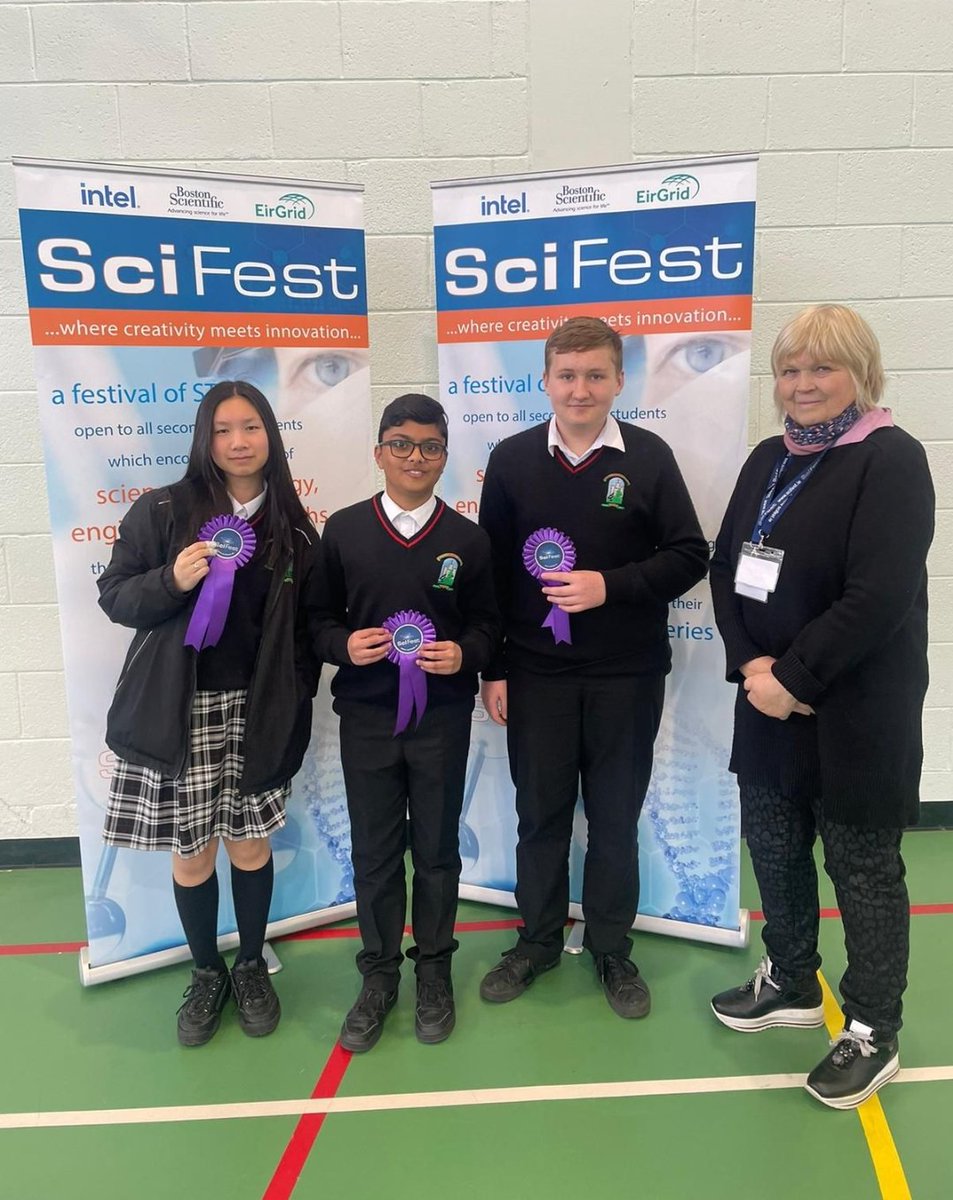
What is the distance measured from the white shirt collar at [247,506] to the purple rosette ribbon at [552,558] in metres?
0.64

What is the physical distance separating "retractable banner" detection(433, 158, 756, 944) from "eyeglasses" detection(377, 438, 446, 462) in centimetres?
44

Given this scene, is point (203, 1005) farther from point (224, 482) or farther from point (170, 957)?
point (224, 482)

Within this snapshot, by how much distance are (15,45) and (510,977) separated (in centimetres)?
314

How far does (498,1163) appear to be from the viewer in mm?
1689

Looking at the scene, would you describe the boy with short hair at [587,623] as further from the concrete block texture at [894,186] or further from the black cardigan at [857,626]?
the concrete block texture at [894,186]

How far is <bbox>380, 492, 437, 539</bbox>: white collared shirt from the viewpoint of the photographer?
1.91 meters

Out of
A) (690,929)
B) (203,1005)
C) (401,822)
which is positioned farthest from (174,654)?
(690,929)

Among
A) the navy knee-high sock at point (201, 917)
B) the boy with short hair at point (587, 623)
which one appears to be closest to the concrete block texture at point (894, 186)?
the boy with short hair at point (587, 623)

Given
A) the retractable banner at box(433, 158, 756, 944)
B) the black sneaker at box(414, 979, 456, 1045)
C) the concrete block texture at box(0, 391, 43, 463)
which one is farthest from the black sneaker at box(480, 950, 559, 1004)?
the concrete block texture at box(0, 391, 43, 463)

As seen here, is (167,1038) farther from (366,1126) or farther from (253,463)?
(253,463)

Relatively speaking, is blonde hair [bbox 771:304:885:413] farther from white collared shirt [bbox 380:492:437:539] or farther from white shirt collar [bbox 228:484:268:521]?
white shirt collar [bbox 228:484:268:521]

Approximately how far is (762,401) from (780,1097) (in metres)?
2.05

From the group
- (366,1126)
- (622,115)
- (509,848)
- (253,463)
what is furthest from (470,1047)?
(622,115)

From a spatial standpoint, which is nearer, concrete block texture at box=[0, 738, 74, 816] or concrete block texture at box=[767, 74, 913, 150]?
concrete block texture at box=[767, 74, 913, 150]
